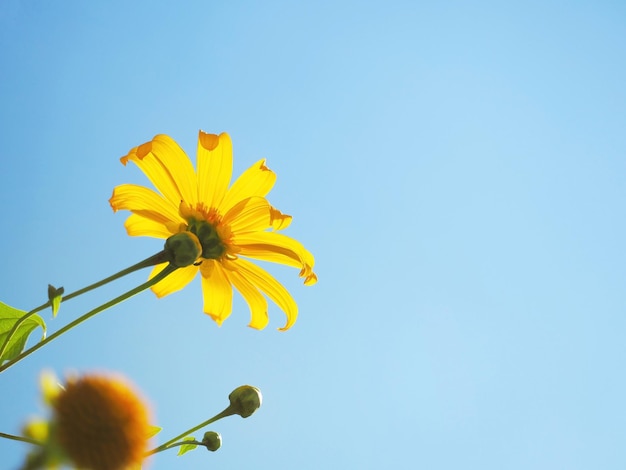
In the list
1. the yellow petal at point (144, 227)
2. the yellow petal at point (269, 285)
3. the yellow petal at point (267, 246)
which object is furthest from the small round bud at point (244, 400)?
the yellow petal at point (144, 227)

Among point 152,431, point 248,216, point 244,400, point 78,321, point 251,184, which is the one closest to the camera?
point 152,431

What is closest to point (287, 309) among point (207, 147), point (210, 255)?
point (210, 255)

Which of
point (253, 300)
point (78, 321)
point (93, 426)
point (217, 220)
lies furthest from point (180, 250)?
point (93, 426)

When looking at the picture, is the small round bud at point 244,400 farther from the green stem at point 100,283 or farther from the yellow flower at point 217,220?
the green stem at point 100,283

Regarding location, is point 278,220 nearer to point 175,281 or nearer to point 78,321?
point 175,281

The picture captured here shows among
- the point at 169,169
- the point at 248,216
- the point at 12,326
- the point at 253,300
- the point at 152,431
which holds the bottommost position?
the point at 152,431

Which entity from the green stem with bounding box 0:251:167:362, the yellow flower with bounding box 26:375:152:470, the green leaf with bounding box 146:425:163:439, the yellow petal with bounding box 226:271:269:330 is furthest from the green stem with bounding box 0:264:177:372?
the yellow petal with bounding box 226:271:269:330

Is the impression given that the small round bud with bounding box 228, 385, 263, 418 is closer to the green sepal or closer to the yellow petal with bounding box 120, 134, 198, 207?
the yellow petal with bounding box 120, 134, 198, 207
